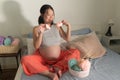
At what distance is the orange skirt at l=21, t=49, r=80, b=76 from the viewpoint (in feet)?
6.09

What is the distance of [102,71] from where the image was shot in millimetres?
1878

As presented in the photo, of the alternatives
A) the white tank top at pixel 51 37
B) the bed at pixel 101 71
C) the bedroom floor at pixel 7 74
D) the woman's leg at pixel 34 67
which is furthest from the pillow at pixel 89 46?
the bedroom floor at pixel 7 74

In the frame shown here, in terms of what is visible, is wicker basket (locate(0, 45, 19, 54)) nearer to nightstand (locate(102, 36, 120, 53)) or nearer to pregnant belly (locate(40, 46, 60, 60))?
pregnant belly (locate(40, 46, 60, 60))

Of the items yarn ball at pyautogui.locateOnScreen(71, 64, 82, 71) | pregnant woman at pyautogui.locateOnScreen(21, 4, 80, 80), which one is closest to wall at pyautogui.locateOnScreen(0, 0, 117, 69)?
pregnant woman at pyautogui.locateOnScreen(21, 4, 80, 80)

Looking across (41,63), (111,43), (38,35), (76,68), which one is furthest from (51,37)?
(111,43)

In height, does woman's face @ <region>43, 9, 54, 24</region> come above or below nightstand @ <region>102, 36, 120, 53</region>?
above

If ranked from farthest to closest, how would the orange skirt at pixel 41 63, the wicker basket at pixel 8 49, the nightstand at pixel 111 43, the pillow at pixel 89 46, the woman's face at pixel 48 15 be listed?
1. the nightstand at pixel 111 43
2. the wicker basket at pixel 8 49
3. the pillow at pixel 89 46
4. the woman's face at pixel 48 15
5. the orange skirt at pixel 41 63

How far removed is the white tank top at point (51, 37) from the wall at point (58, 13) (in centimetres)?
58

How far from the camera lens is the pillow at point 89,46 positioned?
220 cm

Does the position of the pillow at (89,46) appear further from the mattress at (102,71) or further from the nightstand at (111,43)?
the nightstand at (111,43)

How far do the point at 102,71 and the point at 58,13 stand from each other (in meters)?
1.13

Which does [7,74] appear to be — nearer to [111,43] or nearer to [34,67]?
[34,67]

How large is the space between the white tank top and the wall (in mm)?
583

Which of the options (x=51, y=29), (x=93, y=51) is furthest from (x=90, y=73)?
(x=51, y=29)
